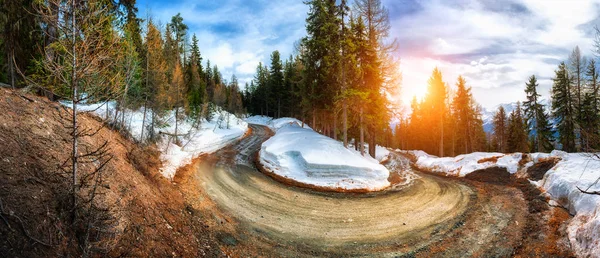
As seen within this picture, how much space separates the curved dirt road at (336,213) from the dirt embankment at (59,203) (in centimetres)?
226

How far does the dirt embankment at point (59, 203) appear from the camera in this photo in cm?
437

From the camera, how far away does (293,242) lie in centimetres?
816

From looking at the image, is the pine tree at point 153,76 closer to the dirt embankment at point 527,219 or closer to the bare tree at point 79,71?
the bare tree at point 79,71

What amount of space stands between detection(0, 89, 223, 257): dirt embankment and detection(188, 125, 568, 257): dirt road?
180cm

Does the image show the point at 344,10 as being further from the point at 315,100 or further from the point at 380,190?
the point at 380,190

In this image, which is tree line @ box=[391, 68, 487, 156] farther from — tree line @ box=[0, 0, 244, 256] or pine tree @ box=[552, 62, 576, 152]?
tree line @ box=[0, 0, 244, 256]

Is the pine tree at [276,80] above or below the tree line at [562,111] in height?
above

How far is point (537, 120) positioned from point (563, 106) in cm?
621

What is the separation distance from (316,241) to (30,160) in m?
7.96

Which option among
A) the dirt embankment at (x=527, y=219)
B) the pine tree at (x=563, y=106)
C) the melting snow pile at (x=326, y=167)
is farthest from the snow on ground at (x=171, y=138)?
the pine tree at (x=563, y=106)

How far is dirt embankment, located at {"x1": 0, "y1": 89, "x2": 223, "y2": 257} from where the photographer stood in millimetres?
4367

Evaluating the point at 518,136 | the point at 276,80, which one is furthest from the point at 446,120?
the point at 276,80

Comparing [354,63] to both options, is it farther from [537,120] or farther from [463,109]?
[537,120]

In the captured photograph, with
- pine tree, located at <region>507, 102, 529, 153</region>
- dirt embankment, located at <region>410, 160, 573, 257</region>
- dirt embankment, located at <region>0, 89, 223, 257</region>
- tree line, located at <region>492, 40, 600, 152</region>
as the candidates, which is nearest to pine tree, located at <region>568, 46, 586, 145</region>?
tree line, located at <region>492, 40, 600, 152</region>
